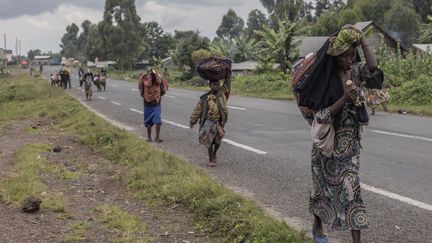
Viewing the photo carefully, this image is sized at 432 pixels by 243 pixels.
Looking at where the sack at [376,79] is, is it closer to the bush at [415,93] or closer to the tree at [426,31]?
the bush at [415,93]

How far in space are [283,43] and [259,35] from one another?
20.2 m

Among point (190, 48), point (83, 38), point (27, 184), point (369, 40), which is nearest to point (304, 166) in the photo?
point (27, 184)

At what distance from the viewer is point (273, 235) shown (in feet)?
15.5

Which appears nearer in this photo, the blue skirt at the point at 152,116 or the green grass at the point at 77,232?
the green grass at the point at 77,232

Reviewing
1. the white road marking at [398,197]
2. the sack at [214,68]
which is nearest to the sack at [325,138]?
the white road marking at [398,197]

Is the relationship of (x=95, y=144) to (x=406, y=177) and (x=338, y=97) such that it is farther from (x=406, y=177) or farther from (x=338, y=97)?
(x=338, y=97)

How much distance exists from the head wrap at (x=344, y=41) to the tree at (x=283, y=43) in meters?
27.8

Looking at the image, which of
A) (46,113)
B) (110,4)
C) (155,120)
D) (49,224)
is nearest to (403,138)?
(155,120)

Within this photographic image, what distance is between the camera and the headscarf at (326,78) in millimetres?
4160

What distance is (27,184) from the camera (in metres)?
7.11

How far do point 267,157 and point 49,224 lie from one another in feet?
15.2

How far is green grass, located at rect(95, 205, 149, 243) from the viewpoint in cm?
511

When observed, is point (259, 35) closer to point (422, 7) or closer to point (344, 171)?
point (422, 7)

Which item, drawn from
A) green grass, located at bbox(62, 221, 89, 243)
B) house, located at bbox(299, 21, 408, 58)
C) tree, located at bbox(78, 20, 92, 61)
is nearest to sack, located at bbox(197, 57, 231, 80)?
green grass, located at bbox(62, 221, 89, 243)
